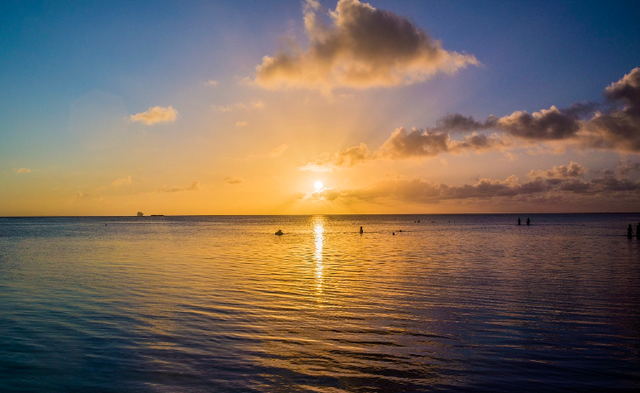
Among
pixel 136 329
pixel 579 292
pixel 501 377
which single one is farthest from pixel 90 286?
pixel 579 292

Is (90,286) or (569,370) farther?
(90,286)

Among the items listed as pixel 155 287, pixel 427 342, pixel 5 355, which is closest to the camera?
pixel 5 355

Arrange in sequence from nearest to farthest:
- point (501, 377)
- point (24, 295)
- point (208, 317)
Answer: point (501, 377), point (208, 317), point (24, 295)

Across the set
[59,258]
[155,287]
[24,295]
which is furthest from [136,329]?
[59,258]

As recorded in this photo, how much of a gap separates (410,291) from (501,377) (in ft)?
37.9

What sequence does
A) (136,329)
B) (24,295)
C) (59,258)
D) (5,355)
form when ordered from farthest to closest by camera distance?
(59,258) < (24,295) < (136,329) < (5,355)

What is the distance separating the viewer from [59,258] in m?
39.5

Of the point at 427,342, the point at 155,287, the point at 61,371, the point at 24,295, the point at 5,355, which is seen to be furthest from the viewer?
the point at 155,287

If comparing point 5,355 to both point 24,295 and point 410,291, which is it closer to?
point 24,295

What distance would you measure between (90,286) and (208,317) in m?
11.7

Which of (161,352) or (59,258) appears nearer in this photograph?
(161,352)

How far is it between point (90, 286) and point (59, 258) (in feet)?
66.2

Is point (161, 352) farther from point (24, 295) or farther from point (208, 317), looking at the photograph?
point (24, 295)

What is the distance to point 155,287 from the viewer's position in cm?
2295
